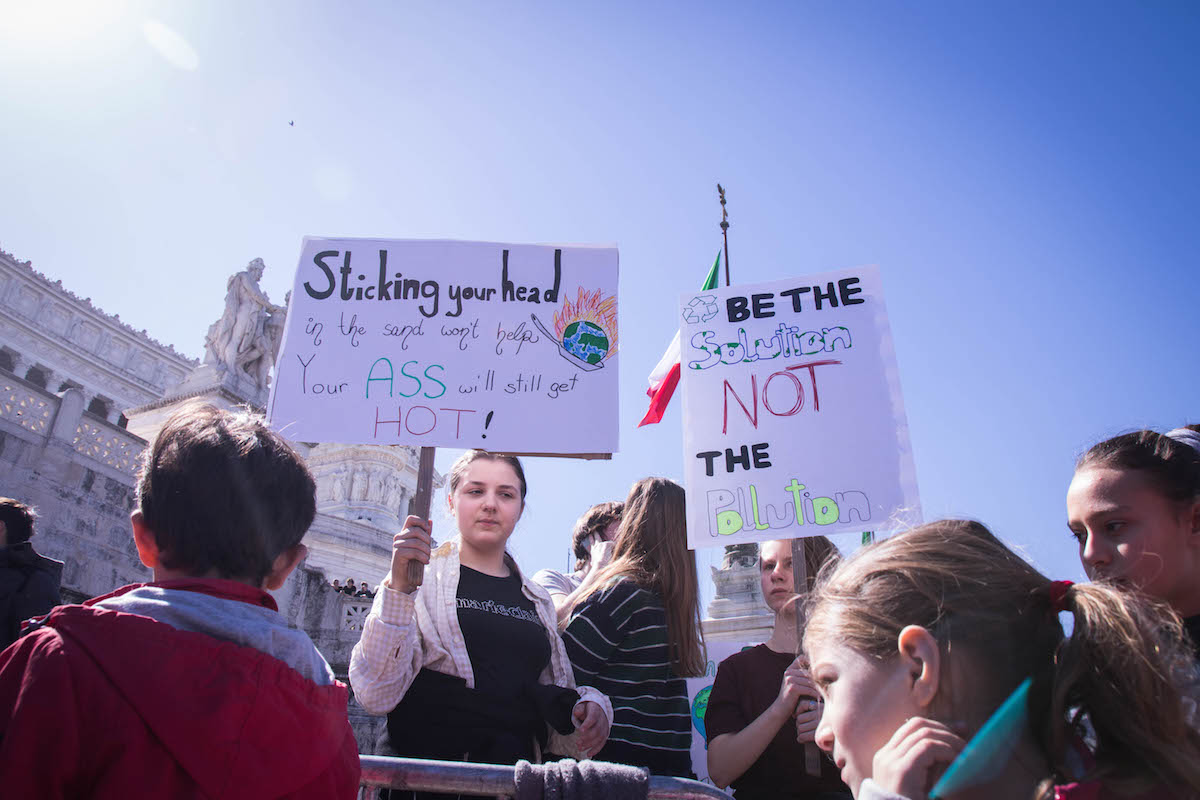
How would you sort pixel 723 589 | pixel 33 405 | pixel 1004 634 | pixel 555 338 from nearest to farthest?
pixel 1004 634 → pixel 555 338 → pixel 33 405 → pixel 723 589

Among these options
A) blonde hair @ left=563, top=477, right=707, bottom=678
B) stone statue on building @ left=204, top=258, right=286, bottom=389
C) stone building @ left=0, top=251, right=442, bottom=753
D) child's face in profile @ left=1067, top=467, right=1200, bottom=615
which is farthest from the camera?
stone statue on building @ left=204, top=258, right=286, bottom=389

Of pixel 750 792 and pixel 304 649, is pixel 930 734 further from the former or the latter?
pixel 750 792

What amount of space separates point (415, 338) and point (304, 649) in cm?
230

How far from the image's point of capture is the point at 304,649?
6.24 feet

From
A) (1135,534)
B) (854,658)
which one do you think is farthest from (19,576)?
(1135,534)

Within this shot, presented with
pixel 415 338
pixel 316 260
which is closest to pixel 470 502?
pixel 415 338

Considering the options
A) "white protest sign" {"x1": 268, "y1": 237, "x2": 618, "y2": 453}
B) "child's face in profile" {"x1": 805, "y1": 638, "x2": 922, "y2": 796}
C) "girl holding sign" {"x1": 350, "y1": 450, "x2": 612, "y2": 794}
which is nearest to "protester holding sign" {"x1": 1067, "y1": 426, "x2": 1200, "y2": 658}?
"child's face in profile" {"x1": 805, "y1": 638, "x2": 922, "y2": 796}

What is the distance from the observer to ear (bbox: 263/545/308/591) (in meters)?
2.01

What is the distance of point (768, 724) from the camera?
311 cm

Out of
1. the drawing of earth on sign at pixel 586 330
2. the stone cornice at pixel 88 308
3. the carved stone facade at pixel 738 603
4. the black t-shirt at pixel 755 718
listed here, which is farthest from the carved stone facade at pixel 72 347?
the black t-shirt at pixel 755 718

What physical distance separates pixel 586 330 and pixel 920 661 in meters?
2.70

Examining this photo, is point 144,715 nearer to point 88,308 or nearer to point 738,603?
point 738,603

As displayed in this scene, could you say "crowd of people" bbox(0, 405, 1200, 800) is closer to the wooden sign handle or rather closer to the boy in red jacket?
the boy in red jacket

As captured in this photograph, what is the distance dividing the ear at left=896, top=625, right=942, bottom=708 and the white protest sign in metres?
2.23
